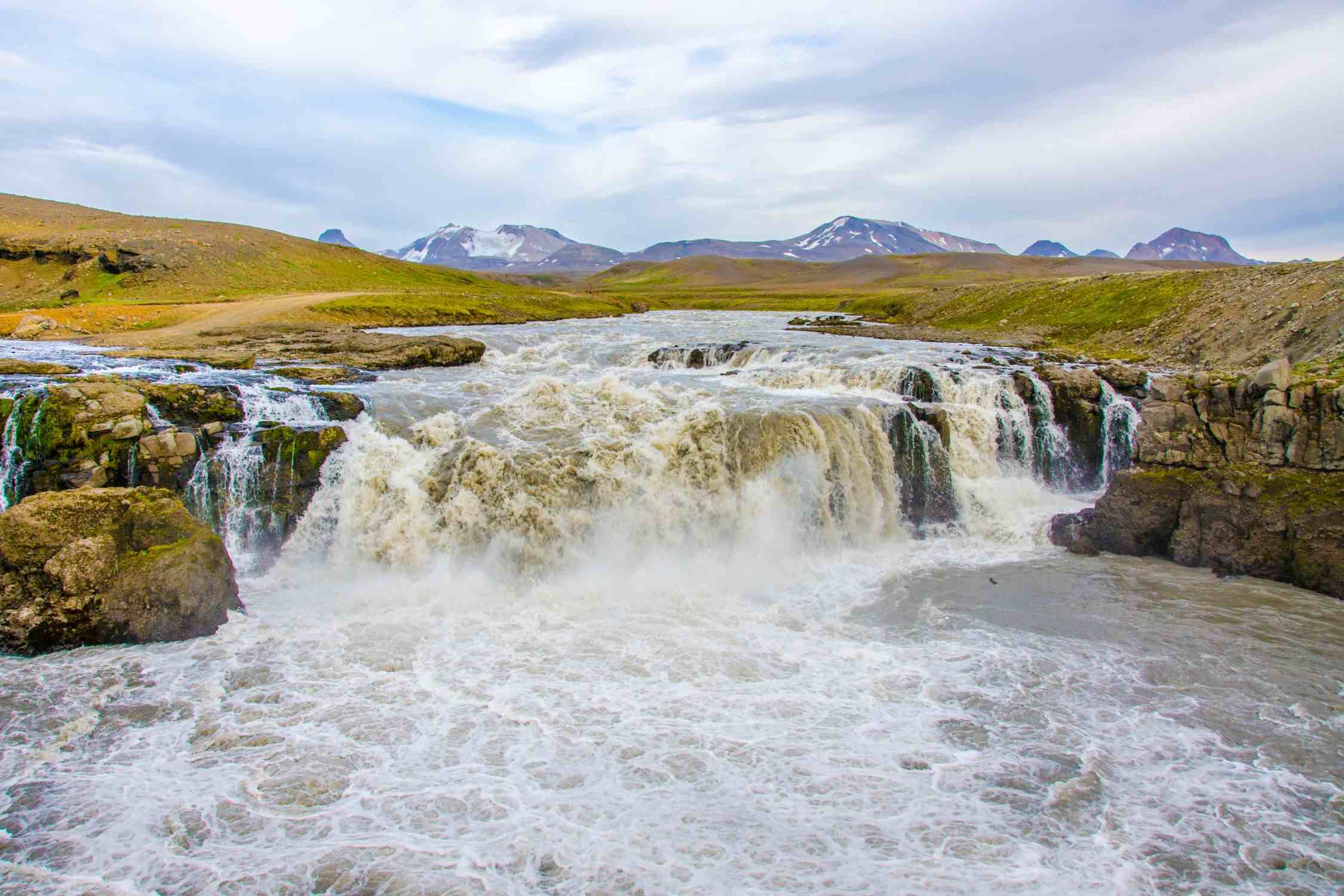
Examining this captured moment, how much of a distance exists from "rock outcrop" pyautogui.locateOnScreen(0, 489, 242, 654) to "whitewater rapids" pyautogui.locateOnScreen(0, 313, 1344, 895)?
56 centimetres

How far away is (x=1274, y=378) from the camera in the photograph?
16.7 metres

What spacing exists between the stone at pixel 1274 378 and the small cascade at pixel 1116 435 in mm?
5808

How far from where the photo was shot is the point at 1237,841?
8.06 metres

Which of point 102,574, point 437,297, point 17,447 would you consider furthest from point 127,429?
point 437,297

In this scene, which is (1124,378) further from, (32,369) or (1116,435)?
(32,369)

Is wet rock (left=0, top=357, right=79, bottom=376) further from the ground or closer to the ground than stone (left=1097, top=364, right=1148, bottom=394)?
closer to the ground

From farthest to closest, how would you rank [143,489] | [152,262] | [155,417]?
[152,262], [155,417], [143,489]

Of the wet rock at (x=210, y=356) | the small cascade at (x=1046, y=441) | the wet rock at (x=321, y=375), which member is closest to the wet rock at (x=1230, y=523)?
the small cascade at (x=1046, y=441)

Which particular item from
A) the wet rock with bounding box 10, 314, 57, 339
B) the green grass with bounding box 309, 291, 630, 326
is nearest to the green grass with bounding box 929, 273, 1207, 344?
the green grass with bounding box 309, 291, 630, 326

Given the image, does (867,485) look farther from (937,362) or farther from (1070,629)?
(937,362)

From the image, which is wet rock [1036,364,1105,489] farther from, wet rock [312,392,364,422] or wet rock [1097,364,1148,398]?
wet rock [312,392,364,422]

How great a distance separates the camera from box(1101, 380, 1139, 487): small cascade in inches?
901

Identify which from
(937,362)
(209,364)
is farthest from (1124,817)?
(209,364)

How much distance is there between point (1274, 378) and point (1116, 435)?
21.5 ft
